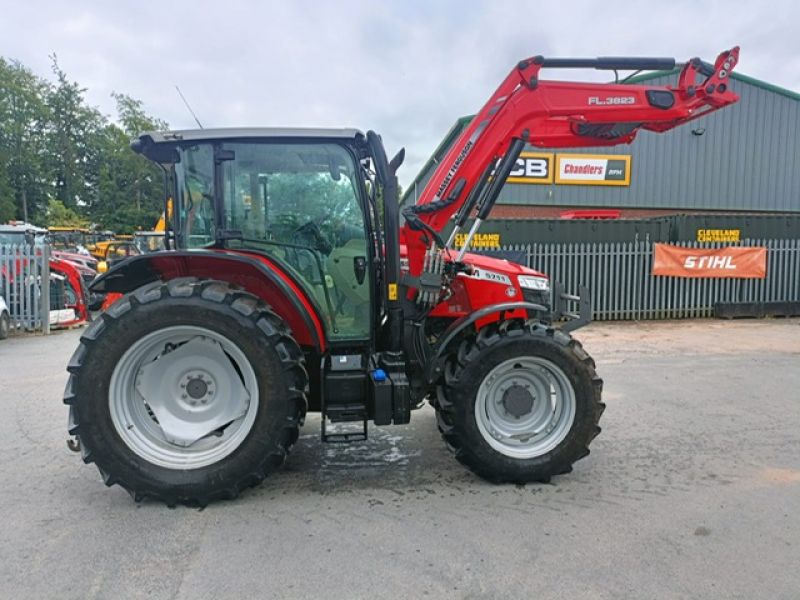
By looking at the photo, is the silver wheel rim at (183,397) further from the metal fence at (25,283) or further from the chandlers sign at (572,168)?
the chandlers sign at (572,168)

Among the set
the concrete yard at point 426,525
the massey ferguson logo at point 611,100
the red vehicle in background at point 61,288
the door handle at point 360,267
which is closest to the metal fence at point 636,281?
the concrete yard at point 426,525

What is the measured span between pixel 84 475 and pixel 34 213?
63437 millimetres

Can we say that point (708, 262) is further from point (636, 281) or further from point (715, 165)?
point (715, 165)

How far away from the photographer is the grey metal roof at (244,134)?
3.45 metres

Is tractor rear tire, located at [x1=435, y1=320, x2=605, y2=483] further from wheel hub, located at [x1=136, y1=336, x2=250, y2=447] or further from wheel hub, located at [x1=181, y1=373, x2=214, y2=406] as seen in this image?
wheel hub, located at [x1=181, y1=373, x2=214, y2=406]

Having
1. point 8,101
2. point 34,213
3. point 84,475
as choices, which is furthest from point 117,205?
point 84,475

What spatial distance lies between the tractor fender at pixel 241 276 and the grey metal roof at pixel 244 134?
2.48ft

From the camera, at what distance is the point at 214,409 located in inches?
140

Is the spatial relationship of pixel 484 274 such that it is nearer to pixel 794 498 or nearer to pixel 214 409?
pixel 214 409

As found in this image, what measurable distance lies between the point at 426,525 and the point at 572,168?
55.1 ft

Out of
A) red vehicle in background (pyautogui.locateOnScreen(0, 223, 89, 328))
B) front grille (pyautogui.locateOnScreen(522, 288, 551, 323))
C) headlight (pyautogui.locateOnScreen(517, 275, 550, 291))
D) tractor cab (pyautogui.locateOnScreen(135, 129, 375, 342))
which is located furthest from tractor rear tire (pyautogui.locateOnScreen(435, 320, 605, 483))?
red vehicle in background (pyautogui.locateOnScreen(0, 223, 89, 328))

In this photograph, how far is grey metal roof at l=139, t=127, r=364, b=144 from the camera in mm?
3445

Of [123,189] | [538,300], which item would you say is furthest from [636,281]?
[123,189]

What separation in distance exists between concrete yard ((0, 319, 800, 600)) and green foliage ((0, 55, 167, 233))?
2199 inches
